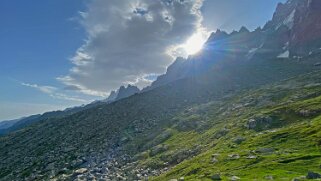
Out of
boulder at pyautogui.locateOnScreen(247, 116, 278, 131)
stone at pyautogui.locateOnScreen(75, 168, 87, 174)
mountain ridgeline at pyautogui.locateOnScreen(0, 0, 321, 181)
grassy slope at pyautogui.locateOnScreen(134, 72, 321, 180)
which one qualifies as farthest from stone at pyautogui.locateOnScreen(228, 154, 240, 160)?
stone at pyautogui.locateOnScreen(75, 168, 87, 174)

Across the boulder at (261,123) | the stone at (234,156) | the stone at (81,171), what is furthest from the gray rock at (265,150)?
the stone at (81,171)

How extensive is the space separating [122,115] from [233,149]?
90.1m

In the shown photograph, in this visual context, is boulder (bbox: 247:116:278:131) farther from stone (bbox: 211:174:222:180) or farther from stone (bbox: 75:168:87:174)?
stone (bbox: 75:168:87:174)

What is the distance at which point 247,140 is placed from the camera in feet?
254

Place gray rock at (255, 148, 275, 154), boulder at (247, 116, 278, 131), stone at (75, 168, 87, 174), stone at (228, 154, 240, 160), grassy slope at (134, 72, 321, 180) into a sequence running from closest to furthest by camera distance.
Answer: grassy slope at (134, 72, 321, 180)
stone at (228, 154, 240, 160)
gray rock at (255, 148, 275, 154)
stone at (75, 168, 87, 174)
boulder at (247, 116, 278, 131)

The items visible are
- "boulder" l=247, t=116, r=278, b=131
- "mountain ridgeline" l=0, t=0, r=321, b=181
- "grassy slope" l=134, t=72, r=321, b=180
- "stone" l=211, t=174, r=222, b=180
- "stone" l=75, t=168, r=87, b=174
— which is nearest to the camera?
"stone" l=211, t=174, r=222, b=180

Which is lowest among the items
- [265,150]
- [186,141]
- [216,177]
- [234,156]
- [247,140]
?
[216,177]

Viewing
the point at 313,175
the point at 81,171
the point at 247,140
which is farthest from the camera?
the point at 81,171

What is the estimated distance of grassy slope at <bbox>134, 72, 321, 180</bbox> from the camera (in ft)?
172

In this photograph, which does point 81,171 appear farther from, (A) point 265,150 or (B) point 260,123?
(B) point 260,123

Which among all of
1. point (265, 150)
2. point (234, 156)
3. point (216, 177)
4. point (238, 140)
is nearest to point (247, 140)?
point (238, 140)

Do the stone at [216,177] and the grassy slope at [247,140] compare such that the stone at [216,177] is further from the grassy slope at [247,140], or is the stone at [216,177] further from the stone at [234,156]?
the stone at [234,156]

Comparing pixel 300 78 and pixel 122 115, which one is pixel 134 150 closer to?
pixel 122 115

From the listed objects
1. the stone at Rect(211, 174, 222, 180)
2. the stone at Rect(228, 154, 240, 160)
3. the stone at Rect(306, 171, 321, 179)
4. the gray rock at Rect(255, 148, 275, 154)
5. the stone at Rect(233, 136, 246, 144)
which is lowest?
the stone at Rect(211, 174, 222, 180)
